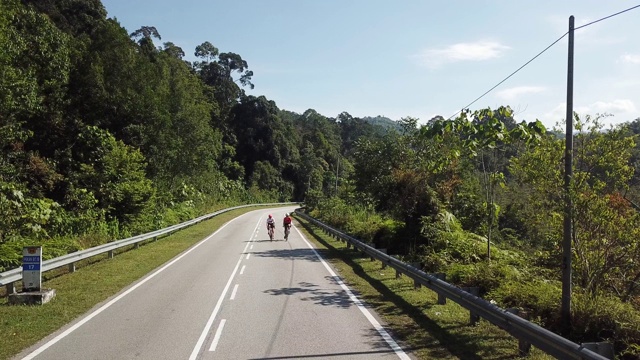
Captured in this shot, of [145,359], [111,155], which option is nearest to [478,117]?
[145,359]

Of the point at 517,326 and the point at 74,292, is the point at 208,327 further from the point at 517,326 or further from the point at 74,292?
the point at 74,292

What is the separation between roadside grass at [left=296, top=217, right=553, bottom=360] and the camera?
7500 millimetres

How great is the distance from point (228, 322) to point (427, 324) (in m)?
3.73

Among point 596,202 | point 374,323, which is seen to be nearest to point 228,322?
point 374,323

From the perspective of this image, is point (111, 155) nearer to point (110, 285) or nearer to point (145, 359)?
point (110, 285)

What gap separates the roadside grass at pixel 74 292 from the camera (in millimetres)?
8391

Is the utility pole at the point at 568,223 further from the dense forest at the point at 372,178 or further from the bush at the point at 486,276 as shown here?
the bush at the point at 486,276

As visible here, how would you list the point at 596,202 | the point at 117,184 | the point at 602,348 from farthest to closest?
the point at 117,184 < the point at 596,202 < the point at 602,348

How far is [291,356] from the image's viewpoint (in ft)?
23.2

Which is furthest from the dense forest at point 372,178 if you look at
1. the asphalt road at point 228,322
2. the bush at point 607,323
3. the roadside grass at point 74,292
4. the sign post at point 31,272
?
the sign post at point 31,272

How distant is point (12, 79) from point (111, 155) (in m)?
9.78

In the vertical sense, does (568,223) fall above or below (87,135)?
below

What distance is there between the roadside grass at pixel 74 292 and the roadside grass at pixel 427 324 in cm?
613

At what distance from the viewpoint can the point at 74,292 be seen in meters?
12.1
